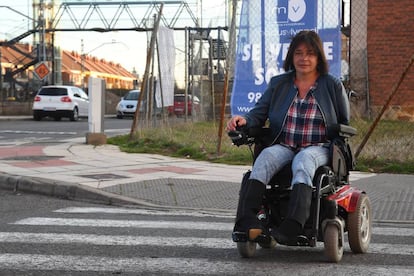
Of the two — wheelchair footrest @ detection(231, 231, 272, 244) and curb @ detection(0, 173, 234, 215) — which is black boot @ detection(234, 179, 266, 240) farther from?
curb @ detection(0, 173, 234, 215)

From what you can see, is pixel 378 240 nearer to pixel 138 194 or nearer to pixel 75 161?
pixel 138 194

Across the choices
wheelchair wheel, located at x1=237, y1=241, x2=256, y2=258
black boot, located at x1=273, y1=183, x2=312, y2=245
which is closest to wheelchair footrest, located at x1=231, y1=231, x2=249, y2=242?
wheelchair wheel, located at x1=237, y1=241, x2=256, y2=258

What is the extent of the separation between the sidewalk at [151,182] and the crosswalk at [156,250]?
0.85 metres

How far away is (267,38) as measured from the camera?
10383mm

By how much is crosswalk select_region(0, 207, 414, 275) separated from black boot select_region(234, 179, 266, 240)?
0.31 meters

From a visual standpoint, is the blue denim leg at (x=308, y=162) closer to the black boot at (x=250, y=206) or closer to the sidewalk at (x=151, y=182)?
the black boot at (x=250, y=206)

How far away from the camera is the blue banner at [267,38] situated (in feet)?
32.5

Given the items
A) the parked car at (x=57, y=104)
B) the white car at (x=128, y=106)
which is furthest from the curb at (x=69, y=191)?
the white car at (x=128, y=106)

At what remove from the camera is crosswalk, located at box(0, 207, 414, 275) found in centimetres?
476

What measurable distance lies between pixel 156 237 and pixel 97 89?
9178mm

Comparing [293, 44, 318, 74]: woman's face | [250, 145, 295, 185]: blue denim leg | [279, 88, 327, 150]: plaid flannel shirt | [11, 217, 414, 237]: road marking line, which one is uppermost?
[293, 44, 318, 74]: woman's face

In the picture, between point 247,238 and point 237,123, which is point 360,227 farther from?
point 237,123

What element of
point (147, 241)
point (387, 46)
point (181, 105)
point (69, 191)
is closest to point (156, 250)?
point (147, 241)

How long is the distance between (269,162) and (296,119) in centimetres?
52
